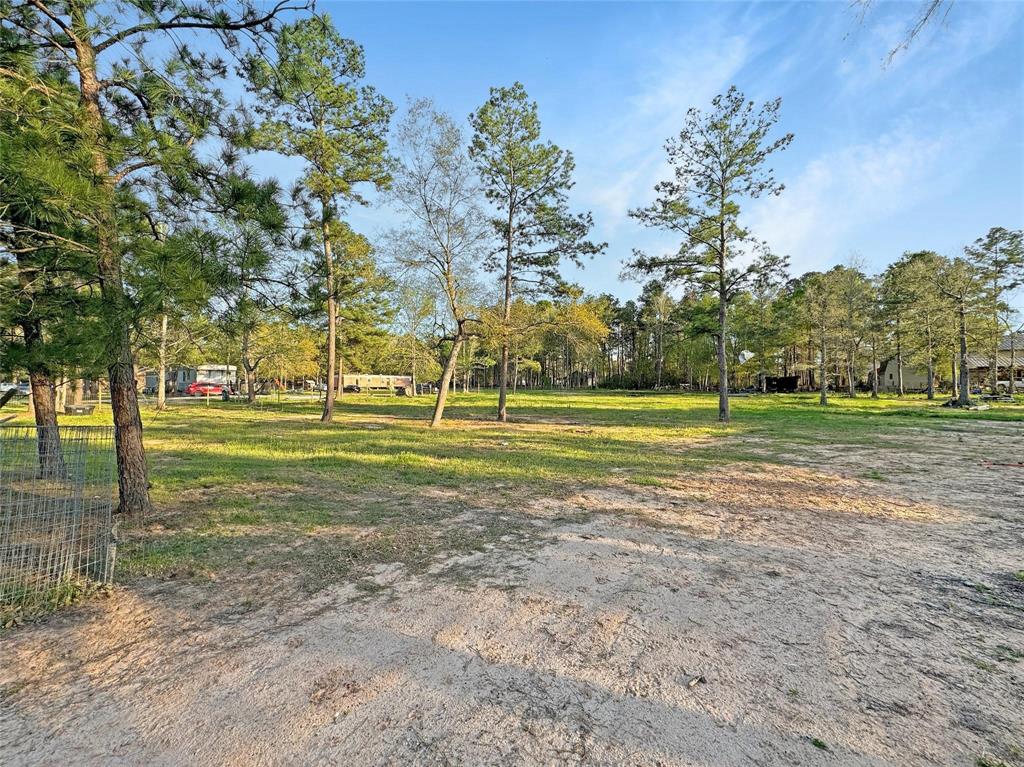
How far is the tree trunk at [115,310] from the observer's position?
378 centimetres

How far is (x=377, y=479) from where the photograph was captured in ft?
23.7

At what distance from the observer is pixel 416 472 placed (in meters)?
7.77

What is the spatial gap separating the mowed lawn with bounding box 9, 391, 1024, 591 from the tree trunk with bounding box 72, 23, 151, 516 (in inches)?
20.7

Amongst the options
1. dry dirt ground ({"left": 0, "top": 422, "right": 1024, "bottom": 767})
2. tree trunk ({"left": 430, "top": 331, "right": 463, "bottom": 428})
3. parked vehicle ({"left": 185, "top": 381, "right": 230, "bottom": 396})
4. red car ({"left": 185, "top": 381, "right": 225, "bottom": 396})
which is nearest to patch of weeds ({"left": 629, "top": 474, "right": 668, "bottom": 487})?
dry dirt ground ({"left": 0, "top": 422, "right": 1024, "bottom": 767})

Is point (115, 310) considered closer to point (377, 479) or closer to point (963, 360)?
point (377, 479)

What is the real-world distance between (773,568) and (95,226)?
6105 millimetres

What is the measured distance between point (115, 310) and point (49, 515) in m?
1.62

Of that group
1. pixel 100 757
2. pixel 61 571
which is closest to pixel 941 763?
pixel 100 757

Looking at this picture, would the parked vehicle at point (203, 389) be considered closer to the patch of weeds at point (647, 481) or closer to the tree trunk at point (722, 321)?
the tree trunk at point (722, 321)

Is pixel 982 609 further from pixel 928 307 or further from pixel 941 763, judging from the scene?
pixel 928 307

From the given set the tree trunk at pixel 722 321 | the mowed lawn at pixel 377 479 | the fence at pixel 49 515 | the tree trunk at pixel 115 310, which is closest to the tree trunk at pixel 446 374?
the mowed lawn at pixel 377 479

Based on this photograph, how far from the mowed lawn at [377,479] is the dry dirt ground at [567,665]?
577 mm

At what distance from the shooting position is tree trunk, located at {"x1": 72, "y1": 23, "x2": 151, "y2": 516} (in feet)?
12.4

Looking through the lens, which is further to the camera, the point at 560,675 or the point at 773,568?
the point at 773,568
